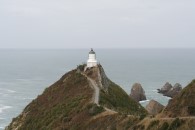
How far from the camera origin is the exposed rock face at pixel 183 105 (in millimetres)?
31233

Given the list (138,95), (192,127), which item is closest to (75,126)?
(192,127)

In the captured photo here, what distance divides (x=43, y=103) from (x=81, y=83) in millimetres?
6749

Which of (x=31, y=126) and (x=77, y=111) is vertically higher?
(x=77, y=111)

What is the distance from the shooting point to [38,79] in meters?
172

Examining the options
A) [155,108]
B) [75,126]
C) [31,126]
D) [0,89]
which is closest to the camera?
[75,126]

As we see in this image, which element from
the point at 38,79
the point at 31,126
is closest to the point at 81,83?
the point at 31,126

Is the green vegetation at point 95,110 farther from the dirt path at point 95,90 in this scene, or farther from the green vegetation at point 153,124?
the green vegetation at point 153,124

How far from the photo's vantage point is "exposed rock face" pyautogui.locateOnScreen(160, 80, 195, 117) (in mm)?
31233

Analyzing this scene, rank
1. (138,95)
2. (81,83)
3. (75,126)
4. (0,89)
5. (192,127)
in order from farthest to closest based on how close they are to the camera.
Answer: (0,89) → (138,95) → (81,83) → (75,126) → (192,127)

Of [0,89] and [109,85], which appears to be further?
[0,89]

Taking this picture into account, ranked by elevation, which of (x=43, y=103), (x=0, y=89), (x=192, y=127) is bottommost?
(x=0, y=89)

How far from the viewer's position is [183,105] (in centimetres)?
3262

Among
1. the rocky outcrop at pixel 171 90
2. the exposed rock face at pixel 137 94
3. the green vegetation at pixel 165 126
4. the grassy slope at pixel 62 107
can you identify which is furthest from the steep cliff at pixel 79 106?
the rocky outcrop at pixel 171 90

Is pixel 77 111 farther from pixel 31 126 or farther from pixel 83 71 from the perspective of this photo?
pixel 83 71
